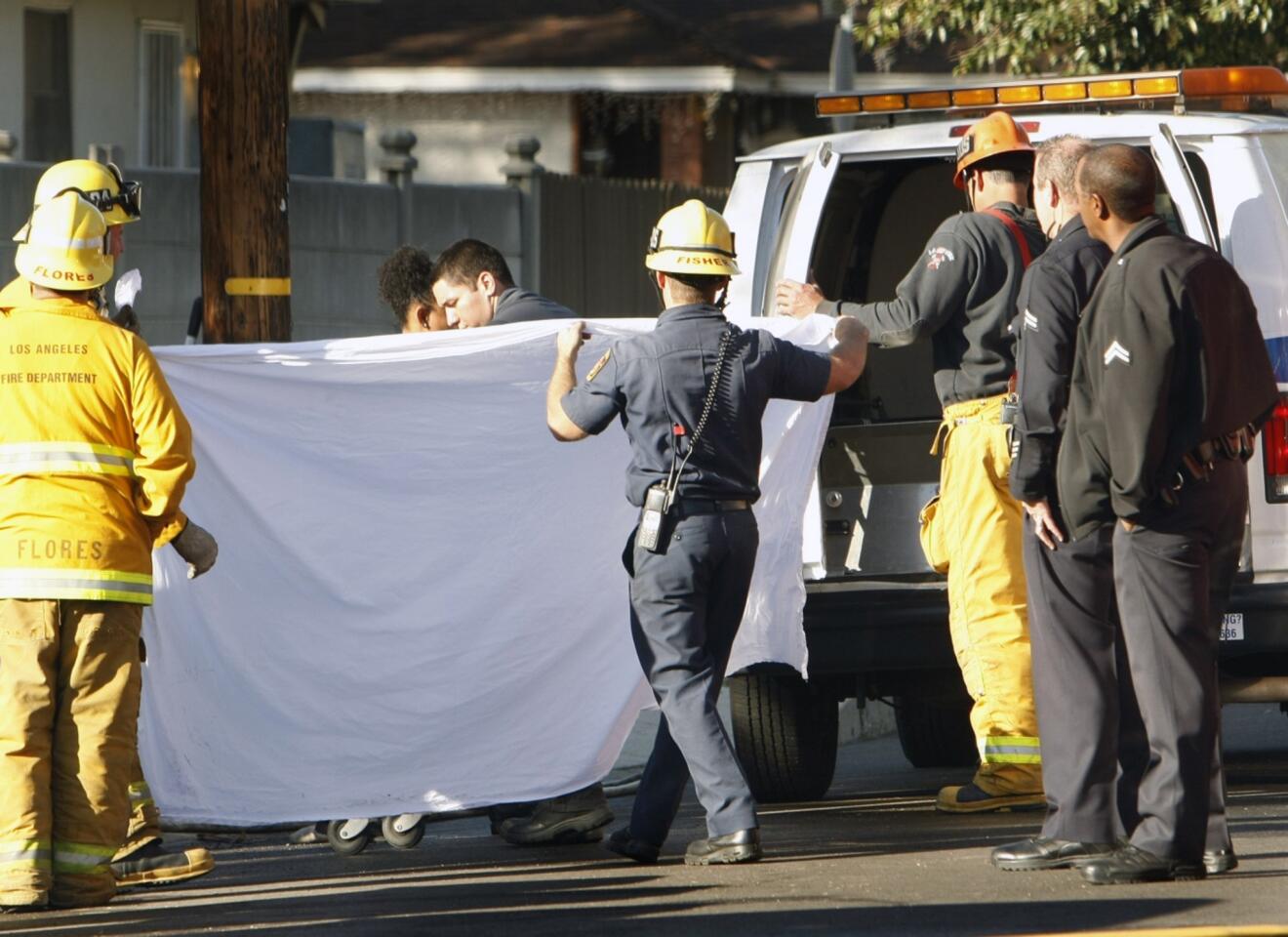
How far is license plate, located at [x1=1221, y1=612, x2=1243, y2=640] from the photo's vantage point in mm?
7680

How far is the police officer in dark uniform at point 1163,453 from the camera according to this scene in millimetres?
6285

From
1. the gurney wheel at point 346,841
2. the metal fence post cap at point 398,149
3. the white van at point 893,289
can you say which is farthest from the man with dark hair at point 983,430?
the metal fence post cap at point 398,149

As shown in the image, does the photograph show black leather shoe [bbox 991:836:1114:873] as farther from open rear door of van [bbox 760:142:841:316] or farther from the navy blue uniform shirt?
open rear door of van [bbox 760:142:841:316]

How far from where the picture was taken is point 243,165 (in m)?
7.88

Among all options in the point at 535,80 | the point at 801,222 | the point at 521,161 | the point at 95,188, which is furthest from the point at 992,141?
the point at 535,80

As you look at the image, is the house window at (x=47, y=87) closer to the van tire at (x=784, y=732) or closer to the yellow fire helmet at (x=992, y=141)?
the van tire at (x=784, y=732)

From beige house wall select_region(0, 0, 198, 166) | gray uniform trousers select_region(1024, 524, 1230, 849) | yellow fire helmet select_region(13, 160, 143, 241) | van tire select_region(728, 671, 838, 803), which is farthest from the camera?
beige house wall select_region(0, 0, 198, 166)

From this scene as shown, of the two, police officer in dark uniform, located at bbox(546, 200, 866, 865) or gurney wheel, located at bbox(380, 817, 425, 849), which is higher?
police officer in dark uniform, located at bbox(546, 200, 866, 865)

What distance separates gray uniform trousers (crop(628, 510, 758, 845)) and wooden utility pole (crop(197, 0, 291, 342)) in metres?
1.70

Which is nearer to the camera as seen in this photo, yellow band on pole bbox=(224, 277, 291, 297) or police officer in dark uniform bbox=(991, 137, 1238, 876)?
police officer in dark uniform bbox=(991, 137, 1238, 876)

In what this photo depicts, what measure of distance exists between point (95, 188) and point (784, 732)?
3060 millimetres

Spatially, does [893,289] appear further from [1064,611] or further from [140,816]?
[140,816]

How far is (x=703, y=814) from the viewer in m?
8.57

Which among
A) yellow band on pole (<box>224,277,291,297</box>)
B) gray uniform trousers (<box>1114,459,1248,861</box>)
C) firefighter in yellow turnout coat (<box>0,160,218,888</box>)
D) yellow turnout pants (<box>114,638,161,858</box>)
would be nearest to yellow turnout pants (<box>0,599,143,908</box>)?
firefighter in yellow turnout coat (<box>0,160,218,888</box>)
